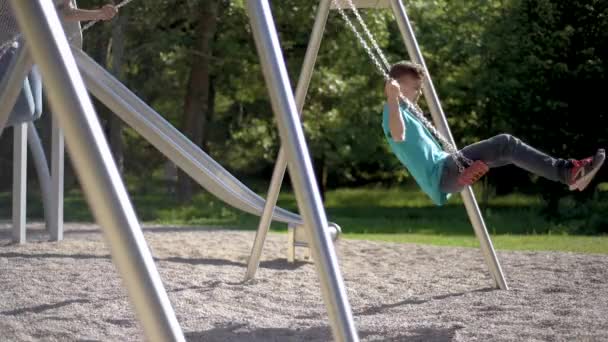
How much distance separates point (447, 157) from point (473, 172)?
0.27 meters

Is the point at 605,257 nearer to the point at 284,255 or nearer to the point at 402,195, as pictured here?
the point at 284,255

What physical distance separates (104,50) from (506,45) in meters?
7.33

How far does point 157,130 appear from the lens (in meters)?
7.61

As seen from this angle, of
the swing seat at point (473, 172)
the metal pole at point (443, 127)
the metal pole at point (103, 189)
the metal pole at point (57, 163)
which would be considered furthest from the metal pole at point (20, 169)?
the metal pole at point (103, 189)

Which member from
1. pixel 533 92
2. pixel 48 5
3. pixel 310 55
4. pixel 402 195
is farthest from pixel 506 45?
pixel 48 5

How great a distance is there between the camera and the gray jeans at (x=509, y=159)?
5016 millimetres

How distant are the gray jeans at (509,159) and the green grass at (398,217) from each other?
15.3 ft

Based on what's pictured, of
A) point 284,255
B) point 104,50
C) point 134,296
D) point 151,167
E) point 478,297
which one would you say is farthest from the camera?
point 151,167

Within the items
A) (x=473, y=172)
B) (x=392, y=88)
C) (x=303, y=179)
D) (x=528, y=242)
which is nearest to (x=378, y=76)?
(x=528, y=242)

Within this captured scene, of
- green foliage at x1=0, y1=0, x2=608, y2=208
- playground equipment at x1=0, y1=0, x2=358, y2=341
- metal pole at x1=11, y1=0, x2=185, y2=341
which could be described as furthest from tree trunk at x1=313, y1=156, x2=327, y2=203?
metal pole at x1=11, y1=0, x2=185, y2=341

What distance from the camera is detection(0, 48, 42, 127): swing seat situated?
697 centimetres

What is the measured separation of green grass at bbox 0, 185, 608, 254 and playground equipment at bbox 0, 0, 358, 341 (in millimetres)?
6900

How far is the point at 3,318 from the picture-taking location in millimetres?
5211

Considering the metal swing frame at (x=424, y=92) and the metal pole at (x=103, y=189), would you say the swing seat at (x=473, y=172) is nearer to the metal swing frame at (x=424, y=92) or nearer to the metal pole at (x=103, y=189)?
the metal swing frame at (x=424, y=92)
